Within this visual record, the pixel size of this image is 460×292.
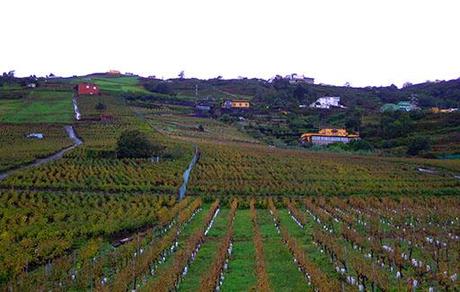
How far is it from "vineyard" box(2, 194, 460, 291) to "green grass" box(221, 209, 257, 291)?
42 mm

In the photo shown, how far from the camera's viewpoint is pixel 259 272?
19000mm

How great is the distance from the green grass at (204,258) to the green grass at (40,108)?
183 feet

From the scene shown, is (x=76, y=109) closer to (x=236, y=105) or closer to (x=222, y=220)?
(x=236, y=105)

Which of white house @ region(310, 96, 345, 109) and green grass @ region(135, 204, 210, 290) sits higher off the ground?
green grass @ region(135, 204, 210, 290)

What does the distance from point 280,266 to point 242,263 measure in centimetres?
159

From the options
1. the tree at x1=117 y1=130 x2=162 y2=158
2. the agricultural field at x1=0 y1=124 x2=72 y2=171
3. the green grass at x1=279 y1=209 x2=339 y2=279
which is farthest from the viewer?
the tree at x1=117 y1=130 x2=162 y2=158

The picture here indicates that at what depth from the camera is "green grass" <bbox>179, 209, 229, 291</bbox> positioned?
64.8 ft

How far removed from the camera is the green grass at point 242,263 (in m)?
19.5

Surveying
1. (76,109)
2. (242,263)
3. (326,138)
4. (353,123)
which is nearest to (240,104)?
(353,123)

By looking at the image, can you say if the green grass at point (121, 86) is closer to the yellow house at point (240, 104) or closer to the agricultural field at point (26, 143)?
the yellow house at point (240, 104)

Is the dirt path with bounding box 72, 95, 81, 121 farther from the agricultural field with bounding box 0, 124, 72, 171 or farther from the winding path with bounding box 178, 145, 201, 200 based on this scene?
the winding path with bounding box 178, 145, 201, 200

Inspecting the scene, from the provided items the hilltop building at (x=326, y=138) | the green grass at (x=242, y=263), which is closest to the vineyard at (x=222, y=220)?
the green grass at (x=242, y=263)

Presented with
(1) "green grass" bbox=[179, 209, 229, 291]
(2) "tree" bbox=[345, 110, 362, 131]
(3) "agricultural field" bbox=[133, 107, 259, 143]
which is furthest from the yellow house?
(1) "green grass" bbox=[179, 209, 229, 291]

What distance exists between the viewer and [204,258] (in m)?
23.7
